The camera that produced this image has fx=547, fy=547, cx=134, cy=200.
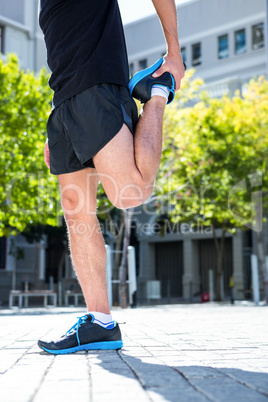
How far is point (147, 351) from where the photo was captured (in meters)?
2.65

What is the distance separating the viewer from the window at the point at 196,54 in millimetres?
31023

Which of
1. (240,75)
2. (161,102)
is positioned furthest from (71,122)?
(240,75)

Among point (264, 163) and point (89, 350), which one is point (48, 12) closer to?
point (89, 350)

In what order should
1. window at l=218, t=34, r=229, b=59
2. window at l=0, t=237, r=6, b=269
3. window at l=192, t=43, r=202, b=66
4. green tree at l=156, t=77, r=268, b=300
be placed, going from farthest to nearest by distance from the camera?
window at l=192, t=43, r=202, b=66
window at l=218, t=34, r=229, b=59
window at l=0, t=237, r=6, b=269
green tree at l=156, t=77, r=268, b=300

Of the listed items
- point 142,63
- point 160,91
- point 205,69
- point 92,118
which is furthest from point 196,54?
point 92,118

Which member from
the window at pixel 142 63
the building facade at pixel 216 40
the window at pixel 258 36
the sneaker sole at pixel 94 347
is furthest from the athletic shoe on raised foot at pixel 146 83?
the window at pixel 142 63

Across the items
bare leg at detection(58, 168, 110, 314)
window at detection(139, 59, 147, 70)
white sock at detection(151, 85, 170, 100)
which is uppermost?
window at detection(139, 59, 147, 70)

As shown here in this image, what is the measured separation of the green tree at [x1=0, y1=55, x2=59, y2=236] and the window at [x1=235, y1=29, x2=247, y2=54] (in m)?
14.8

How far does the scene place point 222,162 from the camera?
19578 mm

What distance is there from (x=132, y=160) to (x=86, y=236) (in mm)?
488

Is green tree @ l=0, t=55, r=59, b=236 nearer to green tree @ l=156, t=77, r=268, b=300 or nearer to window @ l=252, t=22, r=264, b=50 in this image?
green tree @ l=156, t=77, r=268, b=300

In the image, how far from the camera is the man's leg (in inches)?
105

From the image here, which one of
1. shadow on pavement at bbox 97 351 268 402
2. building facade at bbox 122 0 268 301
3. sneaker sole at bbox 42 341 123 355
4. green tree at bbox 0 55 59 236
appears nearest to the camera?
shadow on pavement at bbox 97 351 268 402

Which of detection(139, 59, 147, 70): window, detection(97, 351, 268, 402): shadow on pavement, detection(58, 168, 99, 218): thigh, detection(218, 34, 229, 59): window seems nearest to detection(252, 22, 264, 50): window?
detection(218, 34, 229, 59): window
